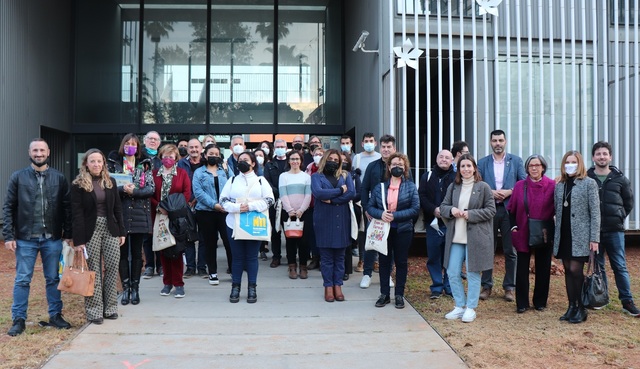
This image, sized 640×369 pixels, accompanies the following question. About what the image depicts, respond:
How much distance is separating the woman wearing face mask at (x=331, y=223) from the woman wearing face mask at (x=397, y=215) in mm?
421

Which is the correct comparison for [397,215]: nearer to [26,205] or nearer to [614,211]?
[614,211]

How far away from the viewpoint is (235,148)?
8.35m

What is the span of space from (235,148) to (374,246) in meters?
2.99

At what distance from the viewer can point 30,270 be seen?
548 cm

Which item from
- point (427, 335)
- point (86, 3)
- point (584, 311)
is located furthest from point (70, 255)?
point (86, 3)

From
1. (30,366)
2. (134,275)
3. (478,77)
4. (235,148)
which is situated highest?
(478,77)

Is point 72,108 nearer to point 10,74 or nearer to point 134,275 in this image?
point 10,74

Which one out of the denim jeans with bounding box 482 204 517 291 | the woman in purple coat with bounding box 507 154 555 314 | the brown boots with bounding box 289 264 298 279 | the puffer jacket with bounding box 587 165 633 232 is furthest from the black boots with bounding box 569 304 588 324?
the brown boots with bounding box 289 264 298 279

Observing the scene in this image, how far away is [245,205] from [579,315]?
3791 millimetres

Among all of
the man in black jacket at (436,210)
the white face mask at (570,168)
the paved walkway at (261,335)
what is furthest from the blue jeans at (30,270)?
the white face mask at (570,168)

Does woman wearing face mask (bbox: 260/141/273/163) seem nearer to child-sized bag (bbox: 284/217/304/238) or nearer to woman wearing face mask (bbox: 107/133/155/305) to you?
child-sized bag (bbox: 284/217/304/238)

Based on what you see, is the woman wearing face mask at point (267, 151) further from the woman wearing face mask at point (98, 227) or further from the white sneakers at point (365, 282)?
the woman wearing face mask at point (98, 227)

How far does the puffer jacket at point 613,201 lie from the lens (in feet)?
20.1

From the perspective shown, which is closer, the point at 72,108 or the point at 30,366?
the point at 30,366
